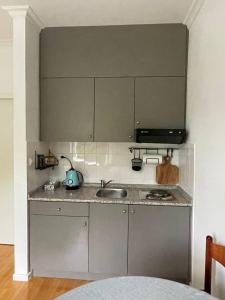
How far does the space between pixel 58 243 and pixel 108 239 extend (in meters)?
0.51

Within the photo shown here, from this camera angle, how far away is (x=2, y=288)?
2330 millimetres

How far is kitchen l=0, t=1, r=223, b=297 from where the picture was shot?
7.78 feet

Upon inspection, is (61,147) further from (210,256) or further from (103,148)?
(210,256)

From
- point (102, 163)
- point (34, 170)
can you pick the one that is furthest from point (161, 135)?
point (34, 170)

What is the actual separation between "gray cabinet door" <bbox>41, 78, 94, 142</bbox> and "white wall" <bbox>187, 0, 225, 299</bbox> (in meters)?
1.08

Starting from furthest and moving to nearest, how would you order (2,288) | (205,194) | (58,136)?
(58,136) → (2,288) → (205,194)

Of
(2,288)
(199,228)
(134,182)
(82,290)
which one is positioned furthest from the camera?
(134,182)

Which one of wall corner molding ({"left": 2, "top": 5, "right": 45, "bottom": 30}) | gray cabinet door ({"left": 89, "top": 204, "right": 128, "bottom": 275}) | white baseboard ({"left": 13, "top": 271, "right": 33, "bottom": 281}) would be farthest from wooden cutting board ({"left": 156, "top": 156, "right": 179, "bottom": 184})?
wall corner molding ({"left": 2, "top": 5, "right": 45, "bottom": 30})

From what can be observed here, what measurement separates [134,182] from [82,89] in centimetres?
127

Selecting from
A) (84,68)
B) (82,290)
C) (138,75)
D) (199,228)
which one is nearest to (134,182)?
(199,228)

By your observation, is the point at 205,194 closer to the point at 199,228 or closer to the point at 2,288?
the point at 199,228

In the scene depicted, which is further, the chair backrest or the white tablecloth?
the chair backrest

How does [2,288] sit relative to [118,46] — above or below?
below

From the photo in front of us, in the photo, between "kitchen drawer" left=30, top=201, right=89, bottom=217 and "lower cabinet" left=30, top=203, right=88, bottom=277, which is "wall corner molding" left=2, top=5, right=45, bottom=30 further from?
"lower cabinet" left=30, top=203, right=88, bottom=277
